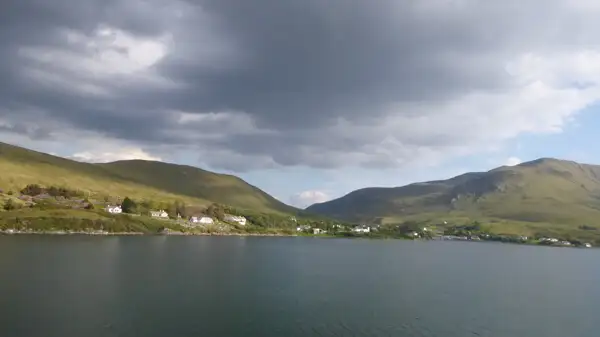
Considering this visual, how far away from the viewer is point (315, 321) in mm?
50188

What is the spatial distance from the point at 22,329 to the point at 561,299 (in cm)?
7189

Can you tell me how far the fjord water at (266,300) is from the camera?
152 feet

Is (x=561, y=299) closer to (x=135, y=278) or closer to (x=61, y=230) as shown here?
(x=135, y=278)

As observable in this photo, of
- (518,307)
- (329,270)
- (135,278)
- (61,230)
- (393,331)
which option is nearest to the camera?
(393,331)

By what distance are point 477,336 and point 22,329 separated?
41.1m

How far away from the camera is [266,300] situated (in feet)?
199

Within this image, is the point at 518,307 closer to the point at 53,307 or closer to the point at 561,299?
the point at 561,299

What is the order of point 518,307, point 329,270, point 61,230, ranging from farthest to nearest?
point 61,230 → point 329,270 → point 518,307

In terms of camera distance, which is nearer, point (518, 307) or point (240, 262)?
point (518, 307)

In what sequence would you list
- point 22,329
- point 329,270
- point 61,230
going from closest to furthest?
point 22,329 < point 329,270 < point 61,230

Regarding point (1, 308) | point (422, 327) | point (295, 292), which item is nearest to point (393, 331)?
point (422, 327)

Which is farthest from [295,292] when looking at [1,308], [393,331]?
[1,308]

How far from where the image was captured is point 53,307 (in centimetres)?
4997

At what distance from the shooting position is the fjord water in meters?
46.2
